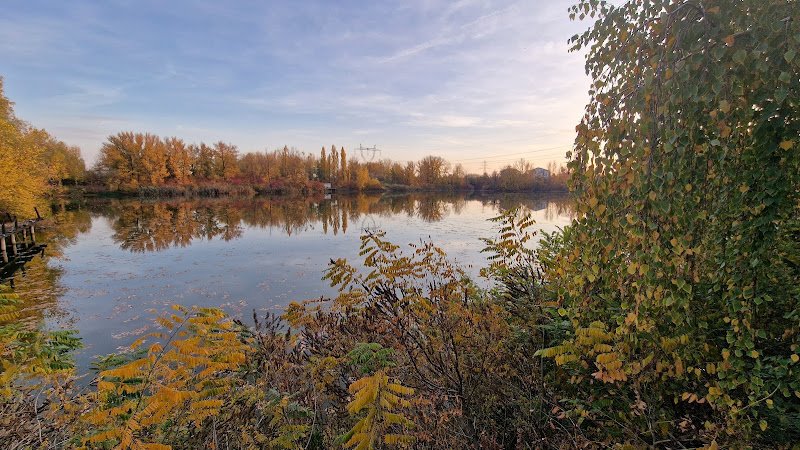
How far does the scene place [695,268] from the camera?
6.48 feet

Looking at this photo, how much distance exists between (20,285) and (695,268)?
17657mm

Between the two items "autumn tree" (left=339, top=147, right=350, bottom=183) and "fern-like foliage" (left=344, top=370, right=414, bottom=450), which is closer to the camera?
"fern-like foliage" (left=344, top=370, right=414, bottom=450)

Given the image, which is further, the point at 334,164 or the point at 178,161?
the point at 334,164

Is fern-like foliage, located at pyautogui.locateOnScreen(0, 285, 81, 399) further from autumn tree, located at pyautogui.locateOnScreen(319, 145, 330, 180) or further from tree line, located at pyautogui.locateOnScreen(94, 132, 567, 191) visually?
autumn tree, located at pyautogui.locateOnScreen(319, 145, 330, 180)

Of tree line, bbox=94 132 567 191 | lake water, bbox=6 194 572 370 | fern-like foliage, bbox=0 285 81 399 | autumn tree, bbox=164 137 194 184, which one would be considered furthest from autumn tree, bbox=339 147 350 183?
fern-like foliage, bbox=0 285 81 399

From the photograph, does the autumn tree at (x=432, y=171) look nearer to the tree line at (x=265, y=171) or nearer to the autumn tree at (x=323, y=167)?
the tree line at (x=265, y=171)

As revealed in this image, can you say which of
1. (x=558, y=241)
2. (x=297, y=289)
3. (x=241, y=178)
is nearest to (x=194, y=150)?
(x=241, y=178)

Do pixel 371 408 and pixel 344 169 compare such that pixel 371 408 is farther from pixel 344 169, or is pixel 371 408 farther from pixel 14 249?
pixel 344 169

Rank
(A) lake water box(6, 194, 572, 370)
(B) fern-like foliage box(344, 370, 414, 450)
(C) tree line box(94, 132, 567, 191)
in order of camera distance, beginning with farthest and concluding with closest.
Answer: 1. (C) tree line box(94, 132, 567, 191)
2. (A) lake water box(6, 194, 572, 370)
3. (B) fern-like foliage box(344, 370, 414, 450)

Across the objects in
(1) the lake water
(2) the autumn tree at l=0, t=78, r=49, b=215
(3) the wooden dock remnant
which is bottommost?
(1) the lake water

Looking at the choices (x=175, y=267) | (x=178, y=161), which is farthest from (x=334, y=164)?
(x=175, y=267)

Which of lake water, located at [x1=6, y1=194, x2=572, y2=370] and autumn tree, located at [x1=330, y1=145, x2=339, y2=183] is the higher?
autumn tree, located at [x1=330, y1=145, x2=339, y2=183]

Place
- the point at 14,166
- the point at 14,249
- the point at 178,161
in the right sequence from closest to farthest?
the point at 14,249 < the point at 14,166 < the point at 178,161

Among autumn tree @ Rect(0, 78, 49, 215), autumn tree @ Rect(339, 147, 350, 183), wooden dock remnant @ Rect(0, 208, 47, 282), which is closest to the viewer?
wooden dock remnant @ Rect(0, 208, 47, 282)
